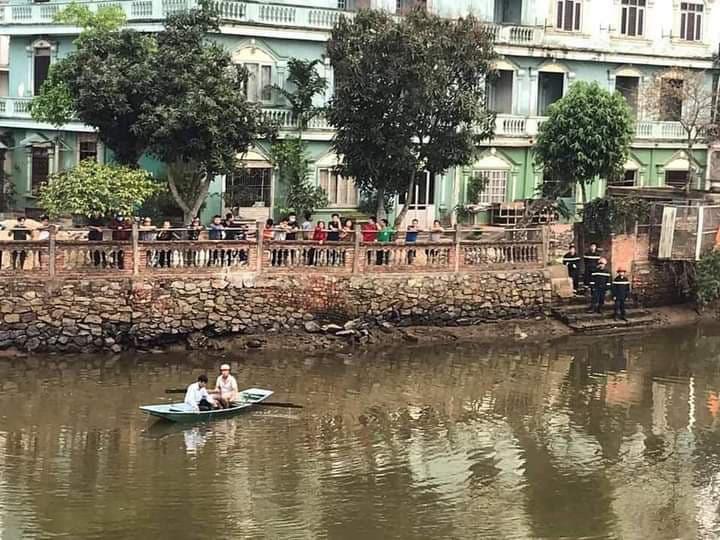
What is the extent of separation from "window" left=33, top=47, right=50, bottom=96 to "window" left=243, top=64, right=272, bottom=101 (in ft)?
21.1

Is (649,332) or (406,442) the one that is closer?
(406,442)

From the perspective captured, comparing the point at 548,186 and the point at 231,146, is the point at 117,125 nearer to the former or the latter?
the point at 231,146

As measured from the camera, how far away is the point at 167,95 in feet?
93.6

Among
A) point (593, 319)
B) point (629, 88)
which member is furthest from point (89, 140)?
point (629, 88)

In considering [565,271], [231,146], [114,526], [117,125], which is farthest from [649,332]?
[114,526]

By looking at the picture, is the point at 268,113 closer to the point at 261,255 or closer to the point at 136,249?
the point at 261,255

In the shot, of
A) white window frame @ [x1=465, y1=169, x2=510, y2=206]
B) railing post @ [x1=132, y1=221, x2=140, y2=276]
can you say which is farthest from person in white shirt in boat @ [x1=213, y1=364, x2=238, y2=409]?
white window frame @ [x1=465, y1=169, x2=510, y2=206]

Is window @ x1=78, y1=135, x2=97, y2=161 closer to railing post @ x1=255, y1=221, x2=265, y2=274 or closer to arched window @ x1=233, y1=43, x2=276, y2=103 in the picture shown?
arched window @ x1=233, y1=43, x2=276, y2=103

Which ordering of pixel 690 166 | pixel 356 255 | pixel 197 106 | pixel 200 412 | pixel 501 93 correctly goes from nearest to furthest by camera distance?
pixel 200 412, pixel 197 106, pixel 356 255, pixel 690 166, pixel 501 93

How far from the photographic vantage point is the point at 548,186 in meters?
40.1

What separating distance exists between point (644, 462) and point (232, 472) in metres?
7.23

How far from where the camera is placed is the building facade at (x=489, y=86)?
3488 cm

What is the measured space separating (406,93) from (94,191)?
319 inches

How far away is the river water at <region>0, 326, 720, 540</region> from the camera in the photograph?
17.9 m
